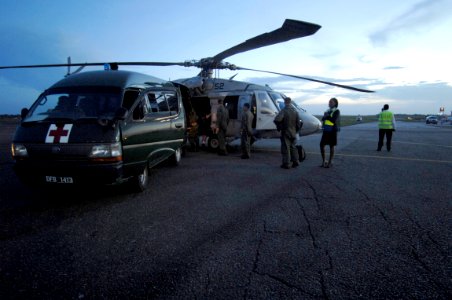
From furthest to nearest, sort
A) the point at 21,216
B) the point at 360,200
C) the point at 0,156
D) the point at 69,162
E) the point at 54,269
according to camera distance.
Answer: the point at 0,156 → the point at 360,200 → the point at 69,162 → the point at 21,216 → the point at 54,269

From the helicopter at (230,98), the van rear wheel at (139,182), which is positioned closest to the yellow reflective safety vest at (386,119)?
the helicopter at (230,98)

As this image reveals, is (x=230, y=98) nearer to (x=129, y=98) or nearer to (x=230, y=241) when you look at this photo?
(x=129, y=98)

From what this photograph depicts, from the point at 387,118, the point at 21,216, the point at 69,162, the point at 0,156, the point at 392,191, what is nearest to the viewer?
the point at 21,216

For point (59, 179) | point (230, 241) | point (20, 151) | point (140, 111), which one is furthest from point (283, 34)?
point (20, 151)

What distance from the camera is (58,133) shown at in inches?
181

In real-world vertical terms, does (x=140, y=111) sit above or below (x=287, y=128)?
above

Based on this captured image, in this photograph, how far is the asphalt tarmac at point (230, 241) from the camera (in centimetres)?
260

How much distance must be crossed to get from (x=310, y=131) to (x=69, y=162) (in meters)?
8.15

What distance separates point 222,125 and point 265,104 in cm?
170

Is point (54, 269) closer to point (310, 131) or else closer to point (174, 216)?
point (174, 216)

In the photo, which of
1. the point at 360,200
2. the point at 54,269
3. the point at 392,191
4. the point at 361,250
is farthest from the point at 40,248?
the point at 392,191

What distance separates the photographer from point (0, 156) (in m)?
10.2

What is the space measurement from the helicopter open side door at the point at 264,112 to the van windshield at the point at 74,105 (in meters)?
6.03

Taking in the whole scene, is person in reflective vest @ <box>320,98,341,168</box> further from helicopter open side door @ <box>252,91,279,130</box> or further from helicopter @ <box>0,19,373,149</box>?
helicopter open side door @ <box>252,91,279,130</box>
